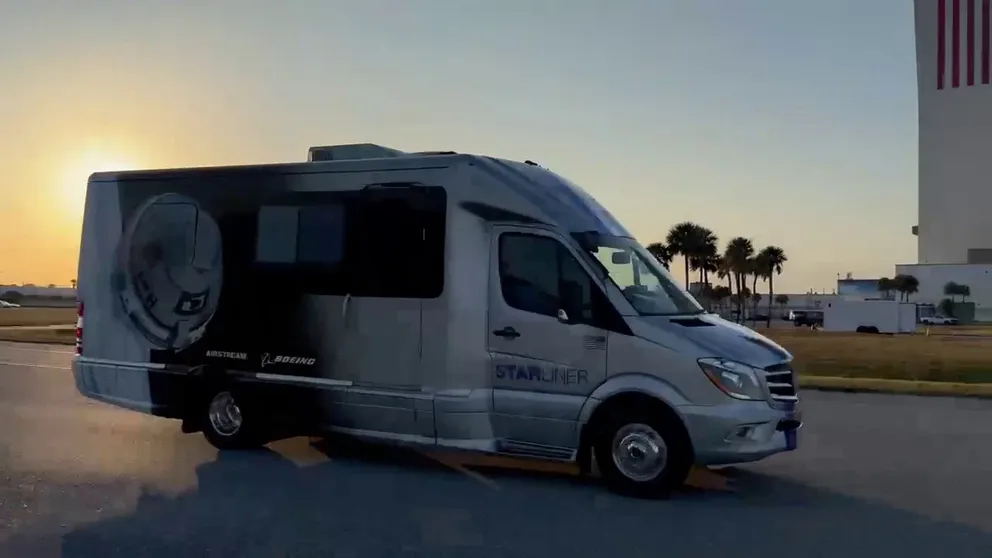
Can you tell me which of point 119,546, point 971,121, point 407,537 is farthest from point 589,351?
point 971,121

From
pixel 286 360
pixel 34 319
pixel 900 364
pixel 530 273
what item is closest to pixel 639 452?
pixel 530 273

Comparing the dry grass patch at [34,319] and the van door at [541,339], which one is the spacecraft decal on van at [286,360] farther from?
the dry grass patch at [34,319]

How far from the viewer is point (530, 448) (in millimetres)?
9047

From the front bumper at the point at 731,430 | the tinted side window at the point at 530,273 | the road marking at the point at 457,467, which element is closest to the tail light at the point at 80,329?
the road marking at the point at 457,467

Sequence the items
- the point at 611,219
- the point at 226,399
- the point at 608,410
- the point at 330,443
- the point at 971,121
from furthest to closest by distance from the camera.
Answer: the point at 971,121
the point at 330,443
the point at 226,399
the point at 611,219
the point at 608,410

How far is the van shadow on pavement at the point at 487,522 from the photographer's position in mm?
6797

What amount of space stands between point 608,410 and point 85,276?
21.8 ft

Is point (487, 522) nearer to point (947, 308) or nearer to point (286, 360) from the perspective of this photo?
point (286, 360)

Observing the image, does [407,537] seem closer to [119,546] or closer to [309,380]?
[119,546]

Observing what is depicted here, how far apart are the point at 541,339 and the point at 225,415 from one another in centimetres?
397

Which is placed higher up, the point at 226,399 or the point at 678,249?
the point at 678,249

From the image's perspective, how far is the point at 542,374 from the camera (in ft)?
29.4

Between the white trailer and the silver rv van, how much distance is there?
7320 cm

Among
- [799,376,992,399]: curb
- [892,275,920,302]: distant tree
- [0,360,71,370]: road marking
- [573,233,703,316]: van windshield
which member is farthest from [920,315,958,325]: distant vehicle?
[573,233,703,316]: van windshield
